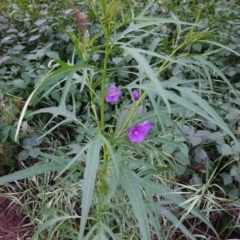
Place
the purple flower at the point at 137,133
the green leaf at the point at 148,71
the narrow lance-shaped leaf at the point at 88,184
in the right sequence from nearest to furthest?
the green leaf at the point at 148,71 < the narrow lance-shaped leaf at the point at 88,184 < the purple flower at the point at 137,133

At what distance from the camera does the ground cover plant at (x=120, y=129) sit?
993 millimetres

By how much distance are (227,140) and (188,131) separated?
19cm

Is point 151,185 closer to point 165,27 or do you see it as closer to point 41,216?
point 41,216

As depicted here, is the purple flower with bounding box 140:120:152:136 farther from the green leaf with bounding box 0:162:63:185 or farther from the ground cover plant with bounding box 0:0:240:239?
the green leaf with bounding box 0:162:63:185

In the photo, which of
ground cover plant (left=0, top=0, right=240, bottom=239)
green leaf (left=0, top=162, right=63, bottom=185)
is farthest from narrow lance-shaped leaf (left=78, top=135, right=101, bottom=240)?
green leaf (left=0, top=162, right=63, bottom=185)

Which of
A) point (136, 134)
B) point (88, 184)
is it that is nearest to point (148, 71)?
point (88, 184)

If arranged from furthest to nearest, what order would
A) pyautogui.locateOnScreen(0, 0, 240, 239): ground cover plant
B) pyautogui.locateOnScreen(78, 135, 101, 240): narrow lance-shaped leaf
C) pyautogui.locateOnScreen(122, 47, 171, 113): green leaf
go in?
pyautogui.locateOnScreen(0, 0, 240, 239): ground cover plant
pyautogui.locateOnScreen(78, 135, 101, 240): narrow lance-shaped leaf
pyautogui.locateOnScreen(122, 47, 171, 113): green leaf

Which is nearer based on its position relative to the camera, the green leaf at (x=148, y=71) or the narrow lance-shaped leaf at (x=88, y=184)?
the green leaf at (x=148, y=71)

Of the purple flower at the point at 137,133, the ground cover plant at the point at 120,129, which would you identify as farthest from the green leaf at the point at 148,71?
the purple flower at the point at 137,133

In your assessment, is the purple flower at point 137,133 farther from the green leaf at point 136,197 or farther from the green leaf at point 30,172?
the green leaf at point 30,172

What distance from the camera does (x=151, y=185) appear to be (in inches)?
44.8

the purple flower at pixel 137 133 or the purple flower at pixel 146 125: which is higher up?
the purple flower at pixel 137 133

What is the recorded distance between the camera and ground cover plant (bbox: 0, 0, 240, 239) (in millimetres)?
993

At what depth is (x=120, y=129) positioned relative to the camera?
1219mm
